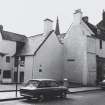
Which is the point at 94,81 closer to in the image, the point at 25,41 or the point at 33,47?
the point at 33,47

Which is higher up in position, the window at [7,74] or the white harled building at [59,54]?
the white harled building at [59,54]

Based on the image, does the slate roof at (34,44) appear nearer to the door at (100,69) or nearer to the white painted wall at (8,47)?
the white painted wall at (8,47)

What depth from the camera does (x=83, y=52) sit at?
96.8 ft

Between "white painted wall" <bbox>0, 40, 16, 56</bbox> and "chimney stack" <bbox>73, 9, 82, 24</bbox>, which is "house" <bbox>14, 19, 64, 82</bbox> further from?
"chimney stack" <bbox>73, 9, 82, 24</bbox>

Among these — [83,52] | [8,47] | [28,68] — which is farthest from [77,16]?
[8,47]

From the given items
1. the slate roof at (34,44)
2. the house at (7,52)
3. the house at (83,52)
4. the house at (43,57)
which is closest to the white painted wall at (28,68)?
the house at (43,57)

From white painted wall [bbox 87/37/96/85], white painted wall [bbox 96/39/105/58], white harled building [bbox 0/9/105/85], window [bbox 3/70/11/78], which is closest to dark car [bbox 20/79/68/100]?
white harled building [bbox 0/9/105/85]

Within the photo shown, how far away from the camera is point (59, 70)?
32094 mm

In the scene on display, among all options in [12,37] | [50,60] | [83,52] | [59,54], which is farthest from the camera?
[12,37]

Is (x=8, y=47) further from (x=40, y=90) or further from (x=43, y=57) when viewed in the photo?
(x=40, y=90)

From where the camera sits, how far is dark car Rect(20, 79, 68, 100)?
12.6 metres

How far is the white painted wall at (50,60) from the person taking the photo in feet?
94.6

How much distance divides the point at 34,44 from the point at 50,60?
3815 mm

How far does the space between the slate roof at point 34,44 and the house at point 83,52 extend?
4.47 m
